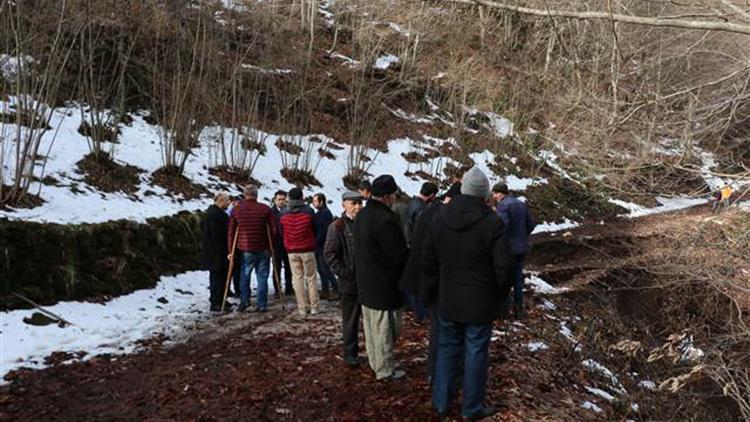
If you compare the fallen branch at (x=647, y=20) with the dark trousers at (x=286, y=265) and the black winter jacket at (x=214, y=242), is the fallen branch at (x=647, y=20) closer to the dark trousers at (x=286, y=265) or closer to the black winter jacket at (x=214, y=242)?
the black winter jacket at (x=214, y=242)

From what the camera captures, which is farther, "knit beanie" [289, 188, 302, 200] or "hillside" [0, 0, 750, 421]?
"knit beanie" [289, 188, 302, 200]

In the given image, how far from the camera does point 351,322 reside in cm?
626

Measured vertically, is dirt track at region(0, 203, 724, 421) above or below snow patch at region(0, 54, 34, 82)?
below

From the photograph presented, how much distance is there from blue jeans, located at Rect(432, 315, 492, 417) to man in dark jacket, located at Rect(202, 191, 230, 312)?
5.69m

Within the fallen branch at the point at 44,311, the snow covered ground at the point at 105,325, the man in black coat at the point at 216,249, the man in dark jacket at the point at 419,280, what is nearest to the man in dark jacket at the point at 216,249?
the man in black coat at the point at 216,249

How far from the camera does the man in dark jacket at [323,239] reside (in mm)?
9984

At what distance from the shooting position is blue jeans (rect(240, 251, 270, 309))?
9.37 metres

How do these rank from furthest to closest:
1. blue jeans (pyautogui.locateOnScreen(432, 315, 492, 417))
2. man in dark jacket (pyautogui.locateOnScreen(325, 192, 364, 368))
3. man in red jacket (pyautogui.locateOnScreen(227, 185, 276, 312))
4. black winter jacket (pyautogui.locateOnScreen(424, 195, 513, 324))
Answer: man in red jacket (pyautogui.locateOnScreen(227, 185, 276, 312)), man in dark jacket (pyautogui.locateOnScreen(325, 192, 364, 368)), blue jeans (pyautogui.locateOnScreen(432, 315, 492, 417)), black winter jacket (pyautogui.locateOnScreen(424, 195, 513, 324))

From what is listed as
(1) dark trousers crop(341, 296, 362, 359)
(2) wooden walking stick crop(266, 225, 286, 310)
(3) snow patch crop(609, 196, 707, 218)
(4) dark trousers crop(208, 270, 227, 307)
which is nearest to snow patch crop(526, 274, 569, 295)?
(2) wooden walking stick crop(266, 225, 286, 310)

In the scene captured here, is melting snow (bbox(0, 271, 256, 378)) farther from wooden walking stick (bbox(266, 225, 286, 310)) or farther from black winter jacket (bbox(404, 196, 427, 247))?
black winter jacket (bbox(404, 196, 427, 247))

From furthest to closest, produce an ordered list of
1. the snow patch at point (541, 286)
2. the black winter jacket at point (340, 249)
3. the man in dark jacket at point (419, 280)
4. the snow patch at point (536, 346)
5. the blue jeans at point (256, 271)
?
the snow patch at point (541, 286) → the blue jeans at point (256, 271) → the snow patch at point (536, 346) → the black winter jacket at point (340, 249) → the man in dark jacket at point (419, 280)

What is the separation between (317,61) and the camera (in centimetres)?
3003

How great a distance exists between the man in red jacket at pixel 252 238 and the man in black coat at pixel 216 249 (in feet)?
0.85

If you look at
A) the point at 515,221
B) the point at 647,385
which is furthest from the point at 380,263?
the point at 647,385
